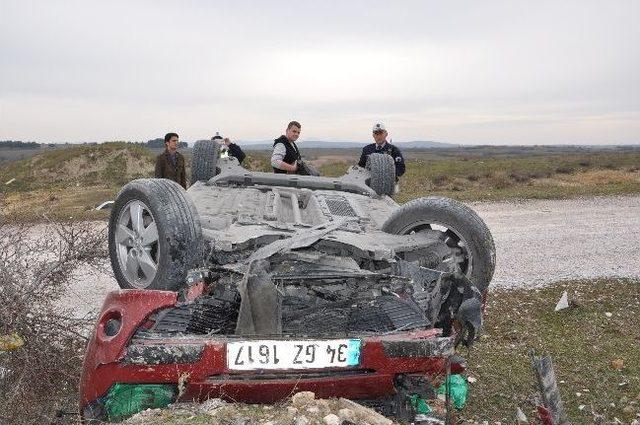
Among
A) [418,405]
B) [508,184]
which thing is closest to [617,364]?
[418,405]

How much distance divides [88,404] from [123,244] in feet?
4.83

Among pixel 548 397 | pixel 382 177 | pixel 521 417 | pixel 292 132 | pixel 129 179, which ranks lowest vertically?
pixel 521 417

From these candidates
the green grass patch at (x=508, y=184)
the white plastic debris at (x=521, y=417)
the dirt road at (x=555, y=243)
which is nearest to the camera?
the white plastic debris at (x=521, y=417)

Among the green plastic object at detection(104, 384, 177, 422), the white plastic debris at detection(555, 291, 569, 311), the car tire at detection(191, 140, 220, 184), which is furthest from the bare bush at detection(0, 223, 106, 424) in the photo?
the white plastic debris at detection(555, 291, 569, 311)

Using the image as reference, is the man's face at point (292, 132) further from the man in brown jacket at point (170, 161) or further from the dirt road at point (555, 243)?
the dirt road at point (555, 243)

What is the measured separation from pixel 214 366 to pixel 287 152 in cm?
466

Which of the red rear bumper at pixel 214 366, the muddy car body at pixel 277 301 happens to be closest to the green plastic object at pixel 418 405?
the muddy car body at pixel 277 301

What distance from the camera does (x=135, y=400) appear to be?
3.29 m

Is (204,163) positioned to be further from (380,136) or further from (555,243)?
(555,243)

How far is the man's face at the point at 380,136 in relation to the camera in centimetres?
858

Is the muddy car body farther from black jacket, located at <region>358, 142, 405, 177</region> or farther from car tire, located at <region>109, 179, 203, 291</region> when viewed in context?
black jacket, located at <region>358, 142, 405, 177</region>

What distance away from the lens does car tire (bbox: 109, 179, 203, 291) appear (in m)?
3.91

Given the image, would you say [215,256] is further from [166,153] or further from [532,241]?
[532,241]

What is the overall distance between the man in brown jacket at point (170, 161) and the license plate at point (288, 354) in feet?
20.6
